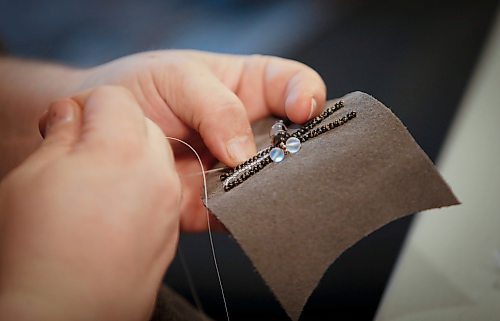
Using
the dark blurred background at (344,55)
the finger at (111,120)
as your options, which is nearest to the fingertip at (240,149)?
the finger at (111,120)

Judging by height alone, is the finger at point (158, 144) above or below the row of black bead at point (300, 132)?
above

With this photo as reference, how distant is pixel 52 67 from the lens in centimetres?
59

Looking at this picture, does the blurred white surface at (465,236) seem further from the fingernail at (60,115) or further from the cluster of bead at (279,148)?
the fingernail at (60,115)

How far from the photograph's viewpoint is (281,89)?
0.60 m

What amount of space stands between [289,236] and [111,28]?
1.38ft

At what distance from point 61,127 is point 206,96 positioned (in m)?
0.18

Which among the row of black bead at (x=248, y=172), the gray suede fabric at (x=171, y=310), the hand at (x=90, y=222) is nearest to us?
the hand at (x=90, y=222)

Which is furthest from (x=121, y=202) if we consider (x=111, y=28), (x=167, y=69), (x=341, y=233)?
(x=111, y=28)

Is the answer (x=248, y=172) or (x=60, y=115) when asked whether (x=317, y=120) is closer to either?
(x=248, y=172)

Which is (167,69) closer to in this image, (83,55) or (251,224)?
(83,55)

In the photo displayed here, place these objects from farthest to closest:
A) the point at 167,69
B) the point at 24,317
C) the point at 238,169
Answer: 1. the point at 167,69
2. the point at 238,169
3. the point at 24,317

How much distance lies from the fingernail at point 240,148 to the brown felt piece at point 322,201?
0.21ft

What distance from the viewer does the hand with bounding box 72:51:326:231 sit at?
1.69 feet

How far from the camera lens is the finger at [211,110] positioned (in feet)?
1.64
